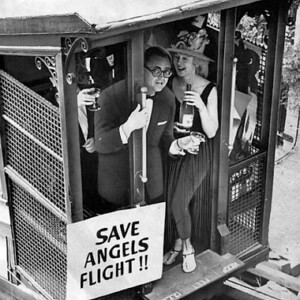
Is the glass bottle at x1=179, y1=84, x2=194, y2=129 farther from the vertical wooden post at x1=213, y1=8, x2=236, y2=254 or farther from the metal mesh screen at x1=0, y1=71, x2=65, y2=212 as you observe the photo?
the metal mesh screen at x1=0, y1=71, x2=65, y2=212

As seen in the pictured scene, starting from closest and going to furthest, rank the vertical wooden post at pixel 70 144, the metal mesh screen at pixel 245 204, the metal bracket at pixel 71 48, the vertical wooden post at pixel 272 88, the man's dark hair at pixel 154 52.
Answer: the metal bracket at pixel 71 48, the vertical wooden post at pixel 70 144, the man's dark hair at pixel 154 52, the vertical wooden post at pixel 272 88, the metal mesh screen at pixel 245 204

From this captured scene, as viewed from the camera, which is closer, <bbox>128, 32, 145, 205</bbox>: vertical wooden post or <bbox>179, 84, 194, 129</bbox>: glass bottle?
<bbox>128, 32, 145, 205</bbox>: vertical wooden post

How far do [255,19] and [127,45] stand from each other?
70cm

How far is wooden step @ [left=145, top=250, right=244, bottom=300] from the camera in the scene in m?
3.15

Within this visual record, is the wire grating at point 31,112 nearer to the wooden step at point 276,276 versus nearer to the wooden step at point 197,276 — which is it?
the wooden step at point 197,276

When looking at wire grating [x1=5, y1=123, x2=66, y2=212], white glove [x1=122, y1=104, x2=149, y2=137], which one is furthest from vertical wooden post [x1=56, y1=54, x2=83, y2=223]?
white glove [x1=122, y1=104, x2=149, y2=137]

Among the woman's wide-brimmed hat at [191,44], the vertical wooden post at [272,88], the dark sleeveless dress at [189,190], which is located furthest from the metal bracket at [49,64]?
the vertical wooden post at [272,88]

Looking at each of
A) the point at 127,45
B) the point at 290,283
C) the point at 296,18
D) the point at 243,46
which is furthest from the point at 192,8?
the point at 290,283

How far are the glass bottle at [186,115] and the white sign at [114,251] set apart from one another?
40cm

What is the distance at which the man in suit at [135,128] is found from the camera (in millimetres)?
2715

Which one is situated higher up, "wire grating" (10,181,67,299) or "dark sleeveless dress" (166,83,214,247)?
"dark sleeveless dress" (166,83,214,247)

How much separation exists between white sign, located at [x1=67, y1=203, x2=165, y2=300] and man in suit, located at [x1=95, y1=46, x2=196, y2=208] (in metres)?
0.08

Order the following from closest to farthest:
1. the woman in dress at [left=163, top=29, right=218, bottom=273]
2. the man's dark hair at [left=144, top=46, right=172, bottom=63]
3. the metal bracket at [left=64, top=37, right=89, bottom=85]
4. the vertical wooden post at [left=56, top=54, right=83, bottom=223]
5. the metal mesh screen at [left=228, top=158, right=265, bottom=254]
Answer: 1. the metal bracket at [left=64, top=37, right=89, bottom=85]
2. the vertical wooden post at [left=56, top=54, right=83, bottom=223]
3. the man's dark hair at [left=144, top=46, right=172, bottom=63]
4. the woman in dress at [left=163, top=29, right=218, bottom=273]
5. the metal mesh screen at [left=228, top=158, right=265, bottom=254]

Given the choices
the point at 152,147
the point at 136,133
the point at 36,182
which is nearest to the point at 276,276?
the point at 152,147
